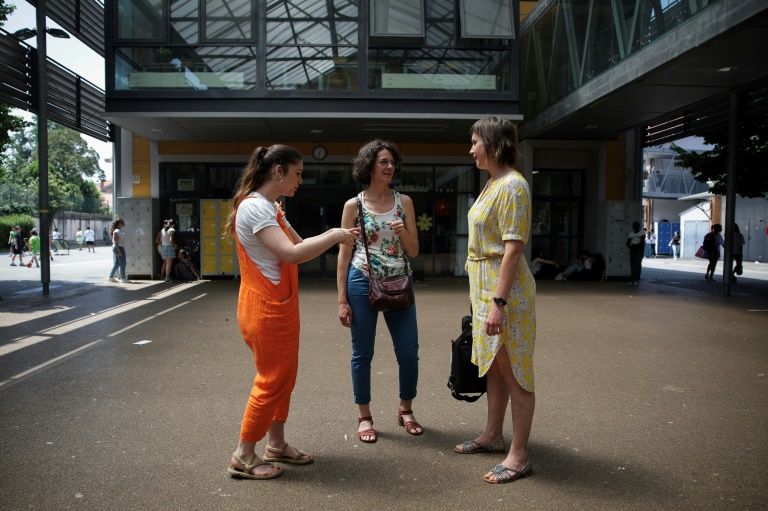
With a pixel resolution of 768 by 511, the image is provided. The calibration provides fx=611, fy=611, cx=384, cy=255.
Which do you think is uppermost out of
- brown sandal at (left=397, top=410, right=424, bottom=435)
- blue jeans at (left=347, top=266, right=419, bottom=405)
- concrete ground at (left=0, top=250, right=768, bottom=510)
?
blue jeans at (left=347, top=266, right=419, bottom=405)

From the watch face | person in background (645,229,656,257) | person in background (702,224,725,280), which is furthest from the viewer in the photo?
person in background (645,229,656,257)

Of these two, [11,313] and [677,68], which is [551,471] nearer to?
[677,68]

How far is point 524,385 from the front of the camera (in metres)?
3.21

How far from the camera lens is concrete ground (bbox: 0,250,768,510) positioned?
3.03 m

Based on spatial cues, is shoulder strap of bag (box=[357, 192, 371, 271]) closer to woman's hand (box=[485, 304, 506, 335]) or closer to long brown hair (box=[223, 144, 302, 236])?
long brown hair (box=[223, 144, 302, 236])

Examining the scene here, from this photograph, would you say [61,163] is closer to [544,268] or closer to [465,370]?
[544,268]

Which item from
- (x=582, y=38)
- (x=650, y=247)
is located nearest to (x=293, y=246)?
(x=582, y=38)

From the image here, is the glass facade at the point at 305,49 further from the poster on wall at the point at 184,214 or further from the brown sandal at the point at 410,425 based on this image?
the brown sandal at the point at 410,425

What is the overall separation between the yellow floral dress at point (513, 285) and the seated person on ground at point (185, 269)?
13960 millimetres

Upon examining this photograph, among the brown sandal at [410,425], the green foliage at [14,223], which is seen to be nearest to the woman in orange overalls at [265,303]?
the brown sandal at [410,425]

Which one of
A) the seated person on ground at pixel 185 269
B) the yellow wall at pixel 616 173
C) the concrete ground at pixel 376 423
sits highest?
the yellow wall at pixel 616 173

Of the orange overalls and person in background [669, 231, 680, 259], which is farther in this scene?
person in background [669, 231, 680, 259]

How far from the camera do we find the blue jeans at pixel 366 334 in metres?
3.80

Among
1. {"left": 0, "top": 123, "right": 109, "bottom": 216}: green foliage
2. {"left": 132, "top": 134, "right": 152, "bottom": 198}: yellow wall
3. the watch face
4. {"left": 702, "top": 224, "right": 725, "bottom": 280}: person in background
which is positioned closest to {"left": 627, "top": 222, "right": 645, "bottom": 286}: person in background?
{"left": 702, "top": 224, "right": 725, "bottom": 280}: person in background
